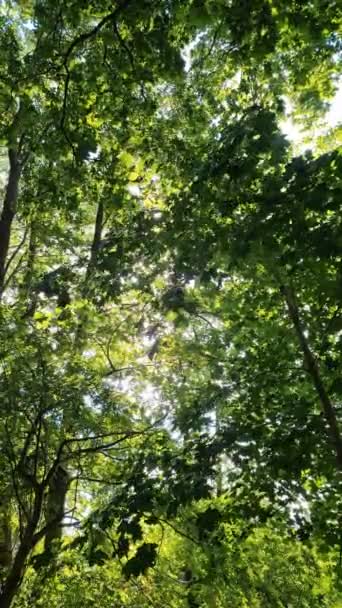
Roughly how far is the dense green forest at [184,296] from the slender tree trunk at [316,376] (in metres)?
0.02

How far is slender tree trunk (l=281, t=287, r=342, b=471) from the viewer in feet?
14.0

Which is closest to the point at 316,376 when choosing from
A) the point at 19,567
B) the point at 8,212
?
the point at 19,567

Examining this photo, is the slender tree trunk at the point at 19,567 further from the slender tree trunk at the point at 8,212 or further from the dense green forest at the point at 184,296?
the slender tree trunk at the point at 8,212

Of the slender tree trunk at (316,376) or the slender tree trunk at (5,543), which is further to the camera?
the slender tree trunk at (5,543)

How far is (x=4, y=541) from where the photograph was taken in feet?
24.3

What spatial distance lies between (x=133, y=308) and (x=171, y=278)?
2337 millimetres

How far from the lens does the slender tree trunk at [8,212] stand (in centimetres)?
833

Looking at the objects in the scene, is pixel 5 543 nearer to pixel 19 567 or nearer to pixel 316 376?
pixel 19 567

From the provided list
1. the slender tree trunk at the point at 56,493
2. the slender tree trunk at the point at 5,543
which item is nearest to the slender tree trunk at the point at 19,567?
the slender tree trunk at the point at 56,493

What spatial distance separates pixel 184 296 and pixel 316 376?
1.84 m

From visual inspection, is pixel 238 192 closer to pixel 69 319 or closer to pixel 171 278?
pixel 171 278

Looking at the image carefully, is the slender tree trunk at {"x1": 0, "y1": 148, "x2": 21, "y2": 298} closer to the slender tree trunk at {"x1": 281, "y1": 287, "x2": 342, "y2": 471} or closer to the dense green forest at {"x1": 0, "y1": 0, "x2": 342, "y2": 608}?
the dense green forest at {"x1": 0, "y1": 0, "x2": 342, "y2": 608}

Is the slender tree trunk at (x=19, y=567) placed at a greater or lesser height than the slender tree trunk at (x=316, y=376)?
lesser

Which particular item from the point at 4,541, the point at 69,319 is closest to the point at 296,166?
the point at 69,319
